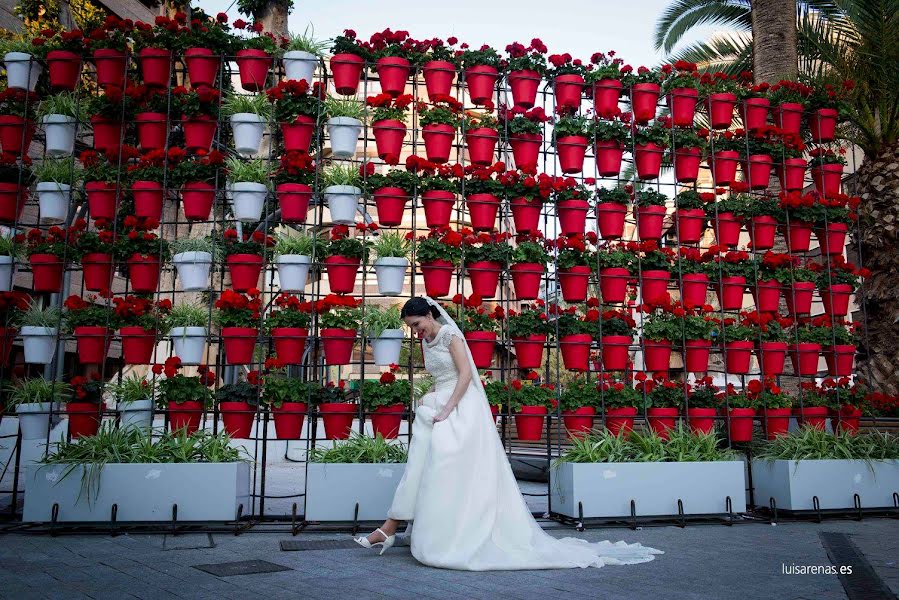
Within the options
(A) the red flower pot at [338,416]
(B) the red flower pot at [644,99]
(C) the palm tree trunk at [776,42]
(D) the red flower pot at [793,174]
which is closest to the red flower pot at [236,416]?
(A) the red flower pot at [338,416]

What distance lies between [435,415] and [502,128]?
12.6ft

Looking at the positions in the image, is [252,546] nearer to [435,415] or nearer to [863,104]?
[435,415]

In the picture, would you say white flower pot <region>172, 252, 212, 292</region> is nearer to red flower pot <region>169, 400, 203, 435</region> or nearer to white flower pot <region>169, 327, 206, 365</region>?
white flower pot <region>169, 327, 206, 365</region>

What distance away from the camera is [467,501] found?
18.3ft

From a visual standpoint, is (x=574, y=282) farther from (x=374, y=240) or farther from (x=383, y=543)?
(x=383, y=543)

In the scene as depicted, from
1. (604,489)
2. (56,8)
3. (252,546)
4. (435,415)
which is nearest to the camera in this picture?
(435,415)

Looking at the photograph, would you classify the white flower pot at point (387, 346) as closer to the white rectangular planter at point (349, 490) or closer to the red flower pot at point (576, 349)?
the white rectangular planter at point (349, 490)

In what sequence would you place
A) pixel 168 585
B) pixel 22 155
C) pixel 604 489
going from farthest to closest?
pixel 22 155
pixel 604 489
pixel 168 585

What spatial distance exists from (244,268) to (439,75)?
2.79m

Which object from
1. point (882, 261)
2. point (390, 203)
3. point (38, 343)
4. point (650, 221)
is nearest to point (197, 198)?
point (390, 203)

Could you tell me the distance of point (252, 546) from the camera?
6359 mm

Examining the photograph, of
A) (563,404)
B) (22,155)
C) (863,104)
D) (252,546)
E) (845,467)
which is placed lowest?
(252,546)

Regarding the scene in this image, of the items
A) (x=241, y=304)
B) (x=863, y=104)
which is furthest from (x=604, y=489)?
(x=863, y=104)

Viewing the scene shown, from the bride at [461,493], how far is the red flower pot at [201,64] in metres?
3.66
